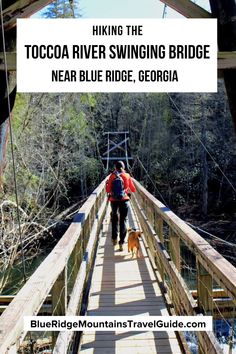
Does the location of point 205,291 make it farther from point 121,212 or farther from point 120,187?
point 121,212

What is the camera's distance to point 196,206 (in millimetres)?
20859

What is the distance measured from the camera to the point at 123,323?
285 centimetres

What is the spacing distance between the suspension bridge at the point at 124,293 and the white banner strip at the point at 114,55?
0.97m

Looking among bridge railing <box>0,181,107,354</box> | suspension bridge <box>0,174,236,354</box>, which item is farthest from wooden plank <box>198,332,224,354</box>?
bridge railing <box>0,181,107,354</box>

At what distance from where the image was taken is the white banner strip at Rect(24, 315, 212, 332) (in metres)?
1.83

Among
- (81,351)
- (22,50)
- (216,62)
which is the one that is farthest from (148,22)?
(81,351)

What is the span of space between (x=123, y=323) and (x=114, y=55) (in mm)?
1852

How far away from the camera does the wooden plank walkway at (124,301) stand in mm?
2525

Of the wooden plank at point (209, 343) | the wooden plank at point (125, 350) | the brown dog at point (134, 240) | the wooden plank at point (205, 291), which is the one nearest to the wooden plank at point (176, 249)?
the wooden plank at point (125, 350)

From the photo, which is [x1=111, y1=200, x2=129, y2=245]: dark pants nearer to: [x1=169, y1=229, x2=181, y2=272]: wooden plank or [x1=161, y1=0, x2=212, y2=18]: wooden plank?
[x1=169, y1=229, x2=181, y2=272]: wooden plank

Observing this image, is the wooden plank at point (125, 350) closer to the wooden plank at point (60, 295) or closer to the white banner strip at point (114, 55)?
the wooden plank at point (60, 295)

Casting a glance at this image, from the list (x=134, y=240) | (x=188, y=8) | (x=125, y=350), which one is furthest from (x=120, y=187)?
(x=188, y=8)

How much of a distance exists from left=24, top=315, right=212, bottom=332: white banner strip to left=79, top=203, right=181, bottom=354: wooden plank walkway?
0.06 meters

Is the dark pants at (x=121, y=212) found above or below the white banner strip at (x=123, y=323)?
above
